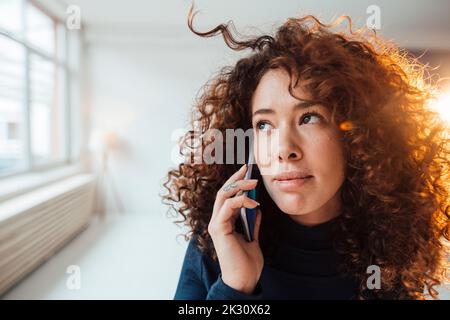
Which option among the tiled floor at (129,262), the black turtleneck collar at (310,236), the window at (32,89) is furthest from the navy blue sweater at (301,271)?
the window at (32,89)

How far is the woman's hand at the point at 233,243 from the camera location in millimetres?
474

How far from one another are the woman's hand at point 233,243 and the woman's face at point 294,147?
1.8 inches

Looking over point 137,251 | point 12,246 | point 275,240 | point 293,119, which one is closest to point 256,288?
point 275,240

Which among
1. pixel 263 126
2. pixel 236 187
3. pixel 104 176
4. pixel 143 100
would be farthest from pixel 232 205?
pixel 104 176

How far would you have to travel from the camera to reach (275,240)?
0.57 meters

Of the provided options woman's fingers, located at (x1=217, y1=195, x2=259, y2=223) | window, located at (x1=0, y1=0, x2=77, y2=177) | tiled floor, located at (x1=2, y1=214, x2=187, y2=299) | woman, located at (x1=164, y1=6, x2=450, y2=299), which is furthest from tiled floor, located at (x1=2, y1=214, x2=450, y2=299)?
window, located at (x1=0, y1=0, x2=77, y2=177)

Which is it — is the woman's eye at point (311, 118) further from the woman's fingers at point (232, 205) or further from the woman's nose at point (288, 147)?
the woman's fingers at point (232, 205)

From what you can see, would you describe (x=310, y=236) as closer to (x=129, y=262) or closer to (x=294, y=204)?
(x=294, y=204)

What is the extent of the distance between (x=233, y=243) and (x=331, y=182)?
0.19 meters

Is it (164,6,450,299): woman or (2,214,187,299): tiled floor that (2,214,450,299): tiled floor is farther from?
(164,6,450,299): woman

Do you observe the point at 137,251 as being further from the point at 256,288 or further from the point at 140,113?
the point at 256,288

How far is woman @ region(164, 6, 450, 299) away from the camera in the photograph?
0.49 m

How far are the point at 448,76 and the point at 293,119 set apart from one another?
460mm

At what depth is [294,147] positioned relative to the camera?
48 centimetres
